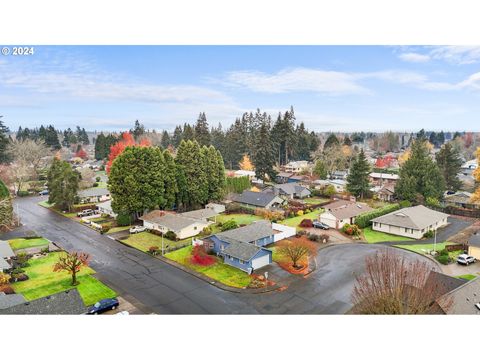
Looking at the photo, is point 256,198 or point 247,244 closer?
point 247,244

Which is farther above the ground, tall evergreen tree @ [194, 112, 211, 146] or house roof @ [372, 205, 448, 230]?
tall evergreen tree @ [194, 112, 211, 146]

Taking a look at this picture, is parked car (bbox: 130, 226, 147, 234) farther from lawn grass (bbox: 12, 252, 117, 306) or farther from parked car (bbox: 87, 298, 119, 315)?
parked car (bbox: 87, 298, 119, 315)

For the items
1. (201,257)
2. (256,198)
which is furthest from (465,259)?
(256,198)

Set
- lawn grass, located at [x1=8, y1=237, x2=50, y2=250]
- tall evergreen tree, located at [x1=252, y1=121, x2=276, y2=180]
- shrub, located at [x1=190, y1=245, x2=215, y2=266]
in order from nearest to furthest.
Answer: shrub, located at [x1=190, y1=245, x2=215, y2=266] → lawn grass, located at [x1=8, y1=237, x2=50, y2=250] → tall evergreen tree, located at [x1=252, y1=121, x2=276, y2=180]

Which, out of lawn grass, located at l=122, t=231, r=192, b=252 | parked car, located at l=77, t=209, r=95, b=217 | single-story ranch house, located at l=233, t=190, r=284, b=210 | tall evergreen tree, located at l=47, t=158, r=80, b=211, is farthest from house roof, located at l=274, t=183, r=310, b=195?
tall evergreen tree, located at l=47, t=158, r=80, b=211

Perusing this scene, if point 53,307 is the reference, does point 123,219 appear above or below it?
above

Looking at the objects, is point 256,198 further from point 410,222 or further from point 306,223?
point 410,222
